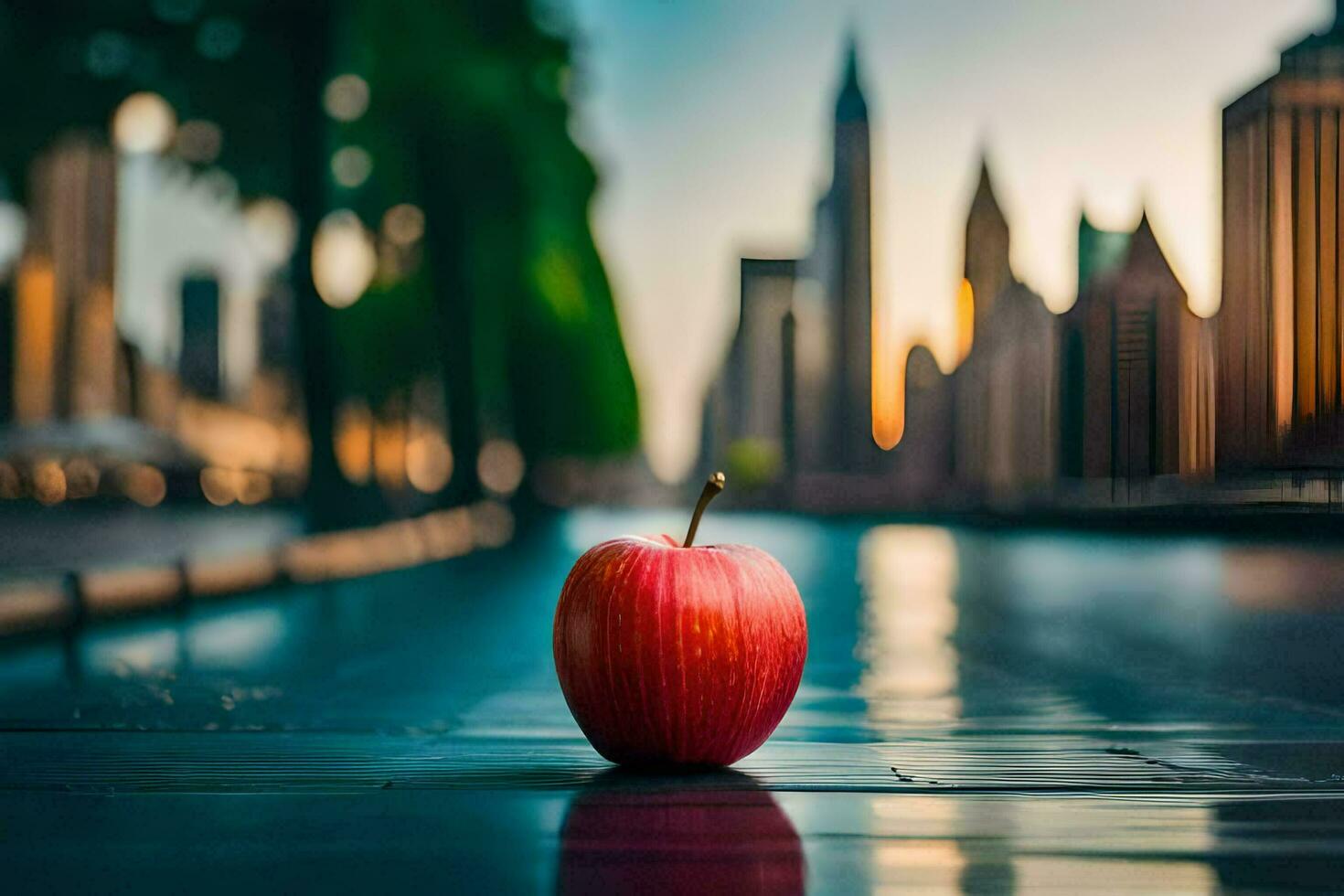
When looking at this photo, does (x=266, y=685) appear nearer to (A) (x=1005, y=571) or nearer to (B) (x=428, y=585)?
(B) (x=428, y=585)

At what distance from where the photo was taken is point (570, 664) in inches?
144

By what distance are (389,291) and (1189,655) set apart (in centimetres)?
1967

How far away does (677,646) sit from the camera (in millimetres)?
3521

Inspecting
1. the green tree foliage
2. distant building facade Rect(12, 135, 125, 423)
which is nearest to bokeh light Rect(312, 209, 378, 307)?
the green tree foliage

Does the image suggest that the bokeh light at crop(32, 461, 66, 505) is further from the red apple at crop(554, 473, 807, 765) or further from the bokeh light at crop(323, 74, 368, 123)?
the red apple at crop(554, 473, 807, 765)

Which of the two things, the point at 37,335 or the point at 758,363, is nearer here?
the point at 758,363

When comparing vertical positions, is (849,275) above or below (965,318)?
above

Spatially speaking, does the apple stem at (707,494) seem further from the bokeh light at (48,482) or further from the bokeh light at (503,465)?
the bokeh light at (48,482)

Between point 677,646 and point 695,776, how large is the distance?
0.31 metres

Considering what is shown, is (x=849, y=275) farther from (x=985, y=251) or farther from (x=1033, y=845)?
(x=1033, y=845)

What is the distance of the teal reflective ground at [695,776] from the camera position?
104 inches

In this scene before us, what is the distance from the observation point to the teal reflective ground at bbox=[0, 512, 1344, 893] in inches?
104

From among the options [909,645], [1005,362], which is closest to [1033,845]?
[909,645]

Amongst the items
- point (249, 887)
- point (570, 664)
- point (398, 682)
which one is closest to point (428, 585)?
point (398, 682)
